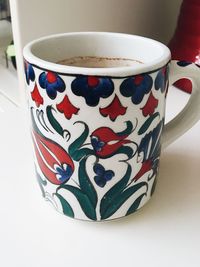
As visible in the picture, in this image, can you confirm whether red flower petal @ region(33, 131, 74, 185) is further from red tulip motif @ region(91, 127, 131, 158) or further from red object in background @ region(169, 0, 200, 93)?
red object in background @ region(169, 0, 200, 93)

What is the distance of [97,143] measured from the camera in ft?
0.70

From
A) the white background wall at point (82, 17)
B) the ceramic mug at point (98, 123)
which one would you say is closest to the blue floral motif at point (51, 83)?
the ceramic mug at point (98, 123)

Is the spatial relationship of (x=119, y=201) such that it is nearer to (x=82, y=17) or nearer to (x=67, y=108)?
(x=67, y=108)

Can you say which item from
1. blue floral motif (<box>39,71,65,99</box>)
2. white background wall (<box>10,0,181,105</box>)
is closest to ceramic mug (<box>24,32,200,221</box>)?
blue floral motif (<box>39,71,65,99</box>)

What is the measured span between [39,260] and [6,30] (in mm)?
461

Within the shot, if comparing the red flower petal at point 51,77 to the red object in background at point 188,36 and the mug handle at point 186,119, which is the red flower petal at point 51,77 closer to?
the mug handle at point 186,119

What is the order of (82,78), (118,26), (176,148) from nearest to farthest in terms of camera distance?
(82,78)
(176,148)
(118,26)

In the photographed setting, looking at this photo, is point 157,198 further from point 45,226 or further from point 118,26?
point 118,26

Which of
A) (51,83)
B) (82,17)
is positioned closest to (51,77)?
(51,83)

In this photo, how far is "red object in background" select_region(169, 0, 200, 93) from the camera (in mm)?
420

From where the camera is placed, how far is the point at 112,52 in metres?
0.26

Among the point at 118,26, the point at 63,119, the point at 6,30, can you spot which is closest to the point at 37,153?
the point at 63,119

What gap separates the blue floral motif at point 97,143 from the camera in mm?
213

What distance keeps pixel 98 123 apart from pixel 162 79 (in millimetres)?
43
